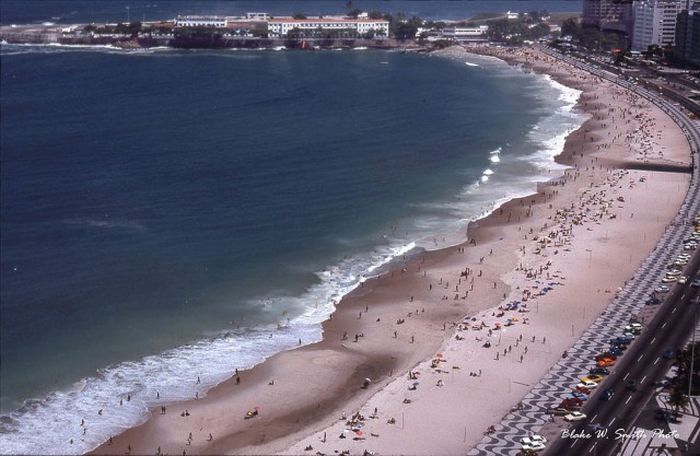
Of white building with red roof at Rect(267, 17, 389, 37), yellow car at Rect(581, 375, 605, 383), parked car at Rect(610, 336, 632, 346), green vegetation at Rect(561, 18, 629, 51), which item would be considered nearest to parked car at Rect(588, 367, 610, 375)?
yellow car at Rect(581, 375, 605, 383)

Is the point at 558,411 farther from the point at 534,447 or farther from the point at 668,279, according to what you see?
the point at 668,279

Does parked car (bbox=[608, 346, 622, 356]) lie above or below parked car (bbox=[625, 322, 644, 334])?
below

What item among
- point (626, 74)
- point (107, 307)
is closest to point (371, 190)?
point (107, 307)

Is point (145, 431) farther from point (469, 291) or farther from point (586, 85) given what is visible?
point (586, 85)

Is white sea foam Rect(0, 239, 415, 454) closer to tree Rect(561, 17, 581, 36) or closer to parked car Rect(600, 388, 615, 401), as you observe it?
parked car Rect(600, 388, 615, 401)

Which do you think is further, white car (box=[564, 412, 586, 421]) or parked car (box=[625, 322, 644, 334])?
parked car (box=[625, 322, 644, 334])

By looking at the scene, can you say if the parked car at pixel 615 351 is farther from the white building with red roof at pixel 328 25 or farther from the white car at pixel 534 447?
the white building with red roof at pixel 328 25
